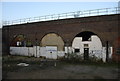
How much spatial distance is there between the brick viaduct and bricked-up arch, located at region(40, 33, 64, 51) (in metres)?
0.54

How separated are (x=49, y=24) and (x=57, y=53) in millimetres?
5113

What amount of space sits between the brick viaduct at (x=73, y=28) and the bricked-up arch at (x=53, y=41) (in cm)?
54

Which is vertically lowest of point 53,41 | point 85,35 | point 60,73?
point 60,73

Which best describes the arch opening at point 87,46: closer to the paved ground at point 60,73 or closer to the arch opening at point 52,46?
the arch opening at point 52,46

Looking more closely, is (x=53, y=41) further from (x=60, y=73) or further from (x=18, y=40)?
(x=60, y=73)

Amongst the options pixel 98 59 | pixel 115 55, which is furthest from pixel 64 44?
pixel 115 55

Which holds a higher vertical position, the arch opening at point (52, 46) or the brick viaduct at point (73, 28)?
the brick viaduct at point (73, 28)

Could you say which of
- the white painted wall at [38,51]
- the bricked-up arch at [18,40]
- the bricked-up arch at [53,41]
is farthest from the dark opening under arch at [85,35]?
the bricked-up arch at [18,40]

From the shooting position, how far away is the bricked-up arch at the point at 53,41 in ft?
73.1

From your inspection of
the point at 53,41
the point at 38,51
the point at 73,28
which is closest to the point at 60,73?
the point at 73,28

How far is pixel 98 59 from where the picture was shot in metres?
19.1

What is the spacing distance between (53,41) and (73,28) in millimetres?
4314

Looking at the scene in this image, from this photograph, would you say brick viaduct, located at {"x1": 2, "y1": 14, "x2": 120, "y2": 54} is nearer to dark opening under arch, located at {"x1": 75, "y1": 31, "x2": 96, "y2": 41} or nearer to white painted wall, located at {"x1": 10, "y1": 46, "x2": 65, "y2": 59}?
dark opening under arch, located at {"x1": 75, "y1": 31, "x2": 96, "y2": 41}

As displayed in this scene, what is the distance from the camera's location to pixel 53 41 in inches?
910
